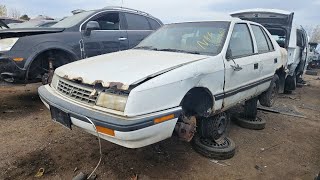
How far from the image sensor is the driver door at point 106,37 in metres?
5.46

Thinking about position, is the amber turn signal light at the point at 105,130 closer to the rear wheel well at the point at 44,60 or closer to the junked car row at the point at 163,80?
the junked car row at the point at 163,80

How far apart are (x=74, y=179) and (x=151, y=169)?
816 millimetres

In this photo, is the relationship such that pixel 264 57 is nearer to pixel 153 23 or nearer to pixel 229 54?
pixel 229 54

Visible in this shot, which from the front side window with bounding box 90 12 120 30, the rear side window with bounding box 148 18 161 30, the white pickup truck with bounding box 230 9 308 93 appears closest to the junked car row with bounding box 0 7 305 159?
the front side window with bounding box 90 12 120 30

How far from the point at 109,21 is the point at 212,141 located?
3.61 meters

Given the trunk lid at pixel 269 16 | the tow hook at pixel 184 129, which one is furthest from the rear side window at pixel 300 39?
the tow hook at pixel 184 129

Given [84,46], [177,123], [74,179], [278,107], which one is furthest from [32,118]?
[278,107]

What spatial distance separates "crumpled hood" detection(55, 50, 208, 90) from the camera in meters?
2.61

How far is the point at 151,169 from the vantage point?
3117 millimetres

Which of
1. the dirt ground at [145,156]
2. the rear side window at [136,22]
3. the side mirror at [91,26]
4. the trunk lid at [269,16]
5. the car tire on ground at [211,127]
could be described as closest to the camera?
the dirt ground at [145,156]

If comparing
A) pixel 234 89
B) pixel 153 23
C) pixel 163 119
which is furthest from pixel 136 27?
pixel 163 119

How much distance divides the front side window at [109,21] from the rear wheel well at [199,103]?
3.28 metres

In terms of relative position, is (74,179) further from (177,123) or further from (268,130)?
(268,130)

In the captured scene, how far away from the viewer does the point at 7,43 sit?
4.70 m
